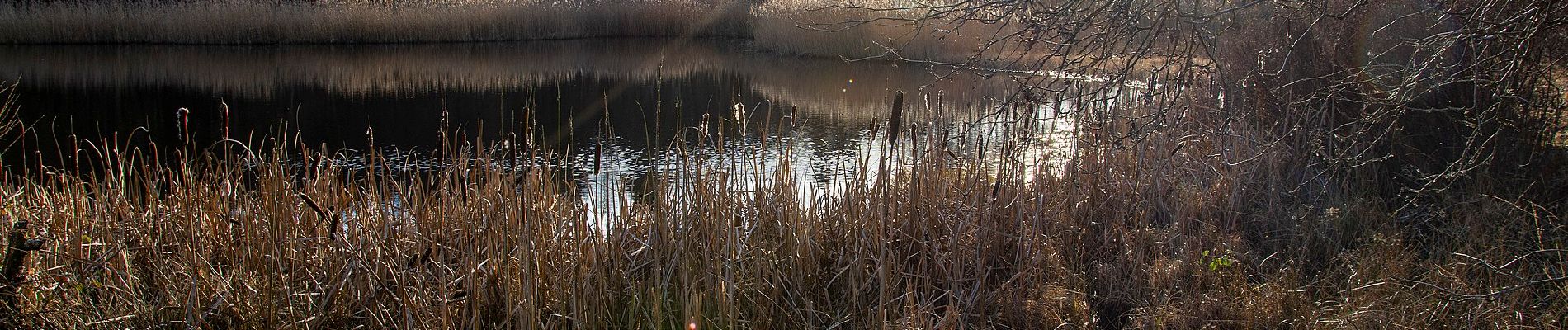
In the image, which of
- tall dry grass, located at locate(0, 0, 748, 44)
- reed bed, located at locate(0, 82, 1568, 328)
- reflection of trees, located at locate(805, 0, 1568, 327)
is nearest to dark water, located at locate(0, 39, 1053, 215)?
tall dry grass, located at locate(0, 0, 748, 44)

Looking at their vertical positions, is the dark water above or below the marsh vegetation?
below

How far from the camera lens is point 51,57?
12.8m

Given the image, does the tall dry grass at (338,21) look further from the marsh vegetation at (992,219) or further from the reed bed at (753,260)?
the reed bed at (753,260)

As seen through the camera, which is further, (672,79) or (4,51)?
(4,51)

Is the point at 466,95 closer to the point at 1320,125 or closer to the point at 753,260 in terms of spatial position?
the point at 753,260

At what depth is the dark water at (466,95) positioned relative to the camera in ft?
24.7

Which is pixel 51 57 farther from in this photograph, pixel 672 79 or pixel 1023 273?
pixel 1023 273

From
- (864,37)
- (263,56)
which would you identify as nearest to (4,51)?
(263,56)

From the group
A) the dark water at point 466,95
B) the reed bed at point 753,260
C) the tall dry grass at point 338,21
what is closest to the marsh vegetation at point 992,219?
the reed bed at point 753,260

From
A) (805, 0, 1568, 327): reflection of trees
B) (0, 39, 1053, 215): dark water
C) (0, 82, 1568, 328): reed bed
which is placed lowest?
(0, 39, 1053, 215): dark water

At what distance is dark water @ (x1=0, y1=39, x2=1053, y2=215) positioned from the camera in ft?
24.7

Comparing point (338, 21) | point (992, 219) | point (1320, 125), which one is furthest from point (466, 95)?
point (1320, 125)

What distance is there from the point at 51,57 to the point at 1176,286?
43.4ft

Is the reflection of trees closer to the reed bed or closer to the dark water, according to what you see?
the reed bed
